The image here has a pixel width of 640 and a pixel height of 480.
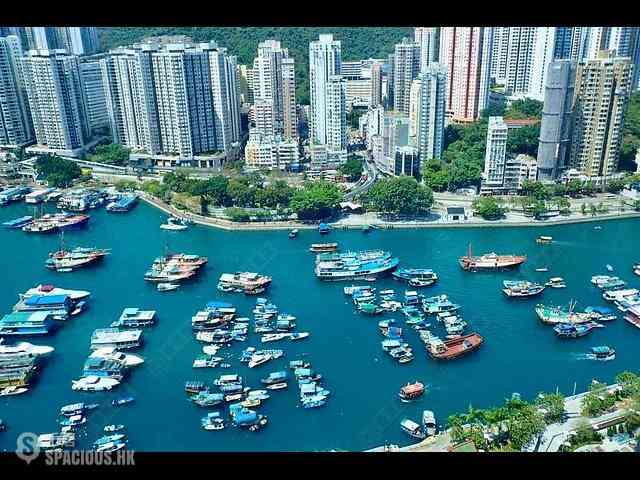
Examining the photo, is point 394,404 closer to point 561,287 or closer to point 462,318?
point 462,318

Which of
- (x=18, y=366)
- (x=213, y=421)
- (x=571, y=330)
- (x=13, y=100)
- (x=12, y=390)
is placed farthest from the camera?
(x=13, y=100)

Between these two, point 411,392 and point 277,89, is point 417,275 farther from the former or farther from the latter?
point 277,89

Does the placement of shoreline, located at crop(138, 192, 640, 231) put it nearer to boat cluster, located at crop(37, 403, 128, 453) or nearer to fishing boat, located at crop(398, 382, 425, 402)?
fishing boat, located at crop(398, 382, 425, 402)

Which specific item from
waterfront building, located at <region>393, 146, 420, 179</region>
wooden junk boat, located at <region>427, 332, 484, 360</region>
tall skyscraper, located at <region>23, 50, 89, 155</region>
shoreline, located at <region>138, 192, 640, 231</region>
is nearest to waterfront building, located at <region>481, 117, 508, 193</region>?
shoreline, located at <region>138, 192, 640, 231</region>

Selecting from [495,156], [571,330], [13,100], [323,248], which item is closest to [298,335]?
[323,248]

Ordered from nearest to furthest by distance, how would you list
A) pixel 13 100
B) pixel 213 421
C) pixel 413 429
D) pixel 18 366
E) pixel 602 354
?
pixel 413 429 < pixel 213 421 < pixel 18 366 < pixel 602 354 < pixel 13 100

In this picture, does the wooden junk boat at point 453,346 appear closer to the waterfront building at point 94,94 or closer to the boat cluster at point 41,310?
the boat cluster at point 41,310

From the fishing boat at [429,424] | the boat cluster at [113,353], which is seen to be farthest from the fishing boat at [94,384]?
the fishing boat at [429,424]
